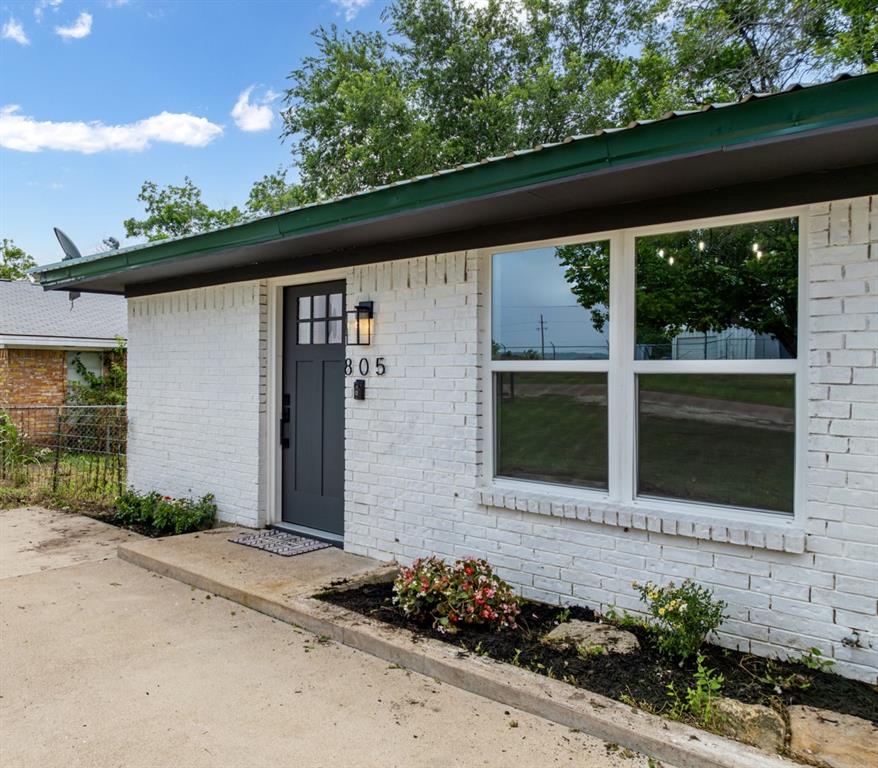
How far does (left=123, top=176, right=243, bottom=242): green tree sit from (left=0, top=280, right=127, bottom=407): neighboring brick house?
980 cm

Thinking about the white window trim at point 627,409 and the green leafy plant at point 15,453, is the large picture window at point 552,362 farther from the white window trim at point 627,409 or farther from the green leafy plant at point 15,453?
the green leafy plant at point 15,453

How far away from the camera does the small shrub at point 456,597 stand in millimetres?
3467

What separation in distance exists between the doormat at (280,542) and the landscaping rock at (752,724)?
3232mm

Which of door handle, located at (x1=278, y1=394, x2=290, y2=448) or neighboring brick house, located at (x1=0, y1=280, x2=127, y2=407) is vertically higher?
neighboring brick house, located at (x1=0, y1=280, x2=127, y2=407)

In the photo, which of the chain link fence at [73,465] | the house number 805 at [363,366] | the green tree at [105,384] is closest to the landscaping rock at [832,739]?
the house number 805 at [363,366]

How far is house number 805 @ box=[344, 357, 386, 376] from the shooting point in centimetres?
475

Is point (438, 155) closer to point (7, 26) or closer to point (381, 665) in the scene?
point (7, 26)

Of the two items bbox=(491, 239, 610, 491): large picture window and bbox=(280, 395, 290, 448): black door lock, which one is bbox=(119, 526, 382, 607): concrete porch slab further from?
bbox=(491, 239, 610, 491): large picture window

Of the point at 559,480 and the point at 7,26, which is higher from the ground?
the point at 7,26

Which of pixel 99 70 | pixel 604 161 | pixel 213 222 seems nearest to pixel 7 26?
pixel 99 70

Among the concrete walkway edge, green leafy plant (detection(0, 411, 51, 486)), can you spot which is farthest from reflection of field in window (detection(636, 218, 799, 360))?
green leafy plant (detection(0, 411, 51, 486))

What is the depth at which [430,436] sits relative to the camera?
175 inches

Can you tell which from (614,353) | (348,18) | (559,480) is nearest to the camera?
(614,353)

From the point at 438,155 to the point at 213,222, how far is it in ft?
39.0
